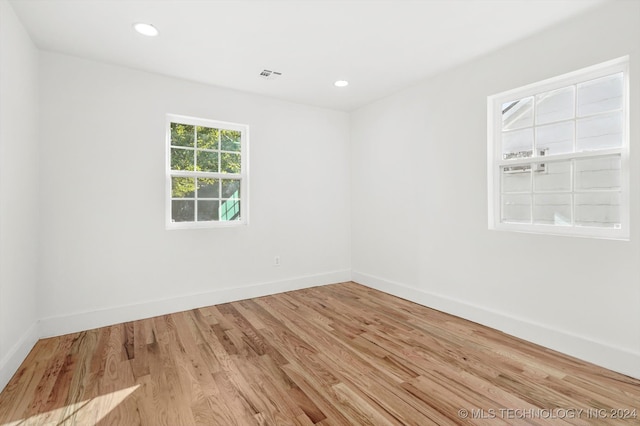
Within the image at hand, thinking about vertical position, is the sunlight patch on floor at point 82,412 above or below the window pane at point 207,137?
below

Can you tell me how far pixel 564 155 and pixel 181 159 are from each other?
Answer: 3710 mm

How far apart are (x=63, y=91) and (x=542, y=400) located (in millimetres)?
4459

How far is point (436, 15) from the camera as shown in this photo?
7.72 ft

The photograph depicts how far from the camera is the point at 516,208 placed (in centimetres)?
290

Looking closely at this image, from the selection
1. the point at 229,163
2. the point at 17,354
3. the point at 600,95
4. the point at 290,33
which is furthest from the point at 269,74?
the point at 17,354

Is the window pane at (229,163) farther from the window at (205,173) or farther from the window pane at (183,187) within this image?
the window pane at (183,187)

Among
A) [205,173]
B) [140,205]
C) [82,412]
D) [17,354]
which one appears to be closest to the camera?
[82,412]

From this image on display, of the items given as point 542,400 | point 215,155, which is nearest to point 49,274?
point 215,155

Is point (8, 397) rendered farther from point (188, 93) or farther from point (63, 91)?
point (188, 93)

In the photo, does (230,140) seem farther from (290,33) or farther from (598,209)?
(598,209)

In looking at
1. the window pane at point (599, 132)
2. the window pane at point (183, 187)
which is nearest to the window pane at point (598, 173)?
the window pane at point (599, 132)

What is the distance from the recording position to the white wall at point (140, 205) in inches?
114

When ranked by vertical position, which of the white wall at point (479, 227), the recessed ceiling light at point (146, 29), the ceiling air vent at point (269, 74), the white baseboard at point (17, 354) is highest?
the ceiling air vent at point (269, 74)

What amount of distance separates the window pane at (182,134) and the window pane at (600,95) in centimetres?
374
